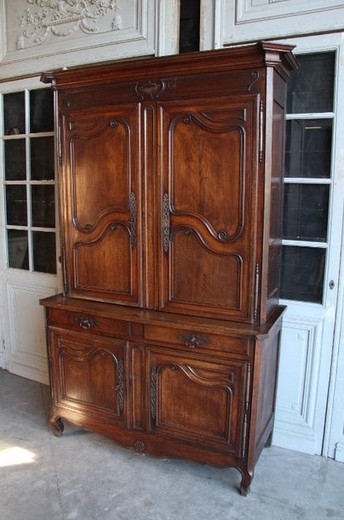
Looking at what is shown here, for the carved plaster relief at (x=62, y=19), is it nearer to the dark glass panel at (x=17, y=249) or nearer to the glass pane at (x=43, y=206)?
the glass pane at (x=43, y=206)

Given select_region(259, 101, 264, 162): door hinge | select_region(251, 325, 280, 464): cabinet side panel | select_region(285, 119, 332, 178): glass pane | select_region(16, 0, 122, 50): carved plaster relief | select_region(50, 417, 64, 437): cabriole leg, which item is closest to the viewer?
select_region(259, 101, 264, 162): door hinge

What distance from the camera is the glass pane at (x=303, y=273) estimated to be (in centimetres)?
238

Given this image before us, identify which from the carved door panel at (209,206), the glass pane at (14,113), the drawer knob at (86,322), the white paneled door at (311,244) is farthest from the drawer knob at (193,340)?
the glass pane at (14,113)

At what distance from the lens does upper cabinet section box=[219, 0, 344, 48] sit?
2162 millimetres

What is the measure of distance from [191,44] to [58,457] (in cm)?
250

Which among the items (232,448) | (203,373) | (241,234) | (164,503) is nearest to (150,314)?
(203,373)

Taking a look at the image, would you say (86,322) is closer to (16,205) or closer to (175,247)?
(175,247)

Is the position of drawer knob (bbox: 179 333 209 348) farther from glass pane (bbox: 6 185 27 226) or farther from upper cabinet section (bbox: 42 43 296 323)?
glass pane (bbox: 6 185 27 226)

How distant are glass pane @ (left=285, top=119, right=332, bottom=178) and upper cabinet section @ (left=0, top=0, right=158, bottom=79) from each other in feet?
3.32

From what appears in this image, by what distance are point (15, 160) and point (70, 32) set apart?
100 cm

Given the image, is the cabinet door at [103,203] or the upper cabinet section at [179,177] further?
the cabinet door at [103,203]

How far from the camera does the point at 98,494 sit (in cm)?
213

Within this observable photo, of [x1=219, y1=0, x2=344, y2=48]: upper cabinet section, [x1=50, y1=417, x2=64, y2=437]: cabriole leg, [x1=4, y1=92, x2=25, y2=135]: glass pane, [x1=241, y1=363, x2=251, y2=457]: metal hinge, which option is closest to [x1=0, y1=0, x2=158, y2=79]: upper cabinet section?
[x1=4, y1=92, x2=25, y2=135]: glass pane

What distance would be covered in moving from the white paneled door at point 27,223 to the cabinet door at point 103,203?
0.71 m
